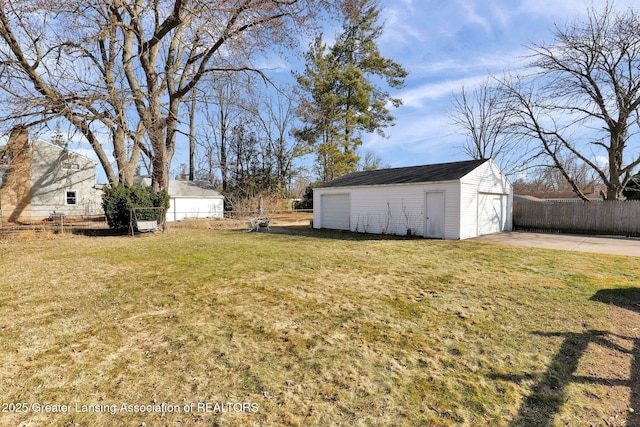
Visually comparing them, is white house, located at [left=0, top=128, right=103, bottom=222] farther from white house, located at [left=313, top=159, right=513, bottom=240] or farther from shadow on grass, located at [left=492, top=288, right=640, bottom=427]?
shadow on grass, located at [left=492, top=288, right=640, bottom=427]

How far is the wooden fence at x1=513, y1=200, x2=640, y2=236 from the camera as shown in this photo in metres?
14.0

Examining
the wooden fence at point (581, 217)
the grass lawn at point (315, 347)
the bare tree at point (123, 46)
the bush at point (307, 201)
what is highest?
the bare tree at point (123, 46)

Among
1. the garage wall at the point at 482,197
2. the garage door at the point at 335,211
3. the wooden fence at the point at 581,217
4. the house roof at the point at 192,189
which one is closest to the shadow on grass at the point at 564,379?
the garage wall at the point at 482,197

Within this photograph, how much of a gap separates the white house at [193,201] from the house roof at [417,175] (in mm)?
13244

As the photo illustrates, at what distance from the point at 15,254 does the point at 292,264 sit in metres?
8.40

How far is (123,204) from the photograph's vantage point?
13.7 meters

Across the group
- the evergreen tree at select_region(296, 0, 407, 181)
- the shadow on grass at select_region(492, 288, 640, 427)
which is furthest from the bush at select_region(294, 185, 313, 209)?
the shadow on grass at select_region(492, 288, 640, 427)

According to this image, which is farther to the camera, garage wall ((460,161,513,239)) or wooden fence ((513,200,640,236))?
wooden fence ((513,200,640,236))

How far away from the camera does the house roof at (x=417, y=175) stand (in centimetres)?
1276

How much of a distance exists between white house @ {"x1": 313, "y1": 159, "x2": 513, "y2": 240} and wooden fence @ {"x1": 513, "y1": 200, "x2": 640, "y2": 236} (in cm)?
132

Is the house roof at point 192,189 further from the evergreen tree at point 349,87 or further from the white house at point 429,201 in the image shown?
the white house at point 429,201

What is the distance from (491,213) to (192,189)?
21835 millimetres

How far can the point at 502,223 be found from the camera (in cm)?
1525

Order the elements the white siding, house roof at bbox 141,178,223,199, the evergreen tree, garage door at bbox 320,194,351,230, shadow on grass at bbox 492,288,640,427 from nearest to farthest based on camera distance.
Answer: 1. shadow on grass at bbox 492,288,640,427
2. garage door at bbox 320,194,351,230
3. the white siding
4. house roof at bbox 141,178,223,199
5. the evergreen tree
